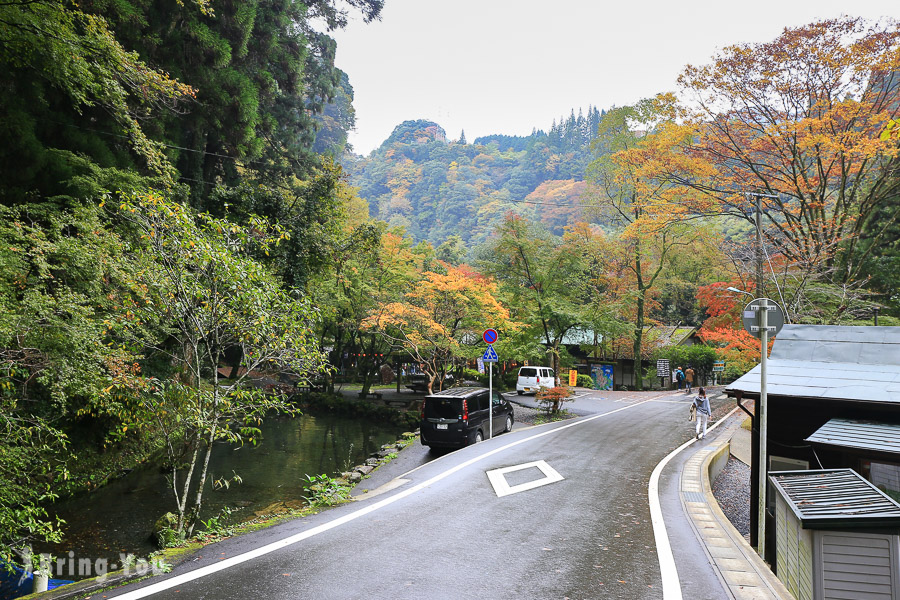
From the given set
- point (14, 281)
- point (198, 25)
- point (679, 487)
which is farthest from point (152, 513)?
point (198, 25)

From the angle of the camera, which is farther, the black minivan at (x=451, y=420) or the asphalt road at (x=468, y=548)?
the black minivan at (x=451, y=420)

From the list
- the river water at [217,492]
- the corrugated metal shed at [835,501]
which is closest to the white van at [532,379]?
the river water at [217,492]

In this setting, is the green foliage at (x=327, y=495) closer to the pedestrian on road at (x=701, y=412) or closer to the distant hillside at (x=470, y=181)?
the pedestrian on road at (x=701, y=412)

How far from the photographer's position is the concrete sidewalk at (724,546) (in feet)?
14.6

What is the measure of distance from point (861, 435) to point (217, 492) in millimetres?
12218

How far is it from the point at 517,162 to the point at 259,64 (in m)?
84.8

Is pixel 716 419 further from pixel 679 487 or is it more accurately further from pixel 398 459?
pixel 398 459

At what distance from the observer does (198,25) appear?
13141 millimetres

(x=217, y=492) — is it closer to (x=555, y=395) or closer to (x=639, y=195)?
(x=555, y=395)

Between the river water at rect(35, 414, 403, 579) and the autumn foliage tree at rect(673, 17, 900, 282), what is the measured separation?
55.8ft

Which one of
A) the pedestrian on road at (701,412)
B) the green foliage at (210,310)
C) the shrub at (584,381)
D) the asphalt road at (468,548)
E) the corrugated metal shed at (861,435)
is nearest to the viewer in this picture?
the asphalt road at (468,548)

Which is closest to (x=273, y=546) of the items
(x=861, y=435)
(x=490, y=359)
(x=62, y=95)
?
(x=861, y=435)

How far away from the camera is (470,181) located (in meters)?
85.9

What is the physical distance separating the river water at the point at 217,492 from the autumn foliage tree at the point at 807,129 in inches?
670
